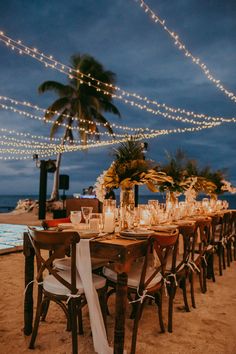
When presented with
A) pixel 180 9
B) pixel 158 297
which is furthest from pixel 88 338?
pixel 180 9

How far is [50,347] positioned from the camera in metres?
2.30

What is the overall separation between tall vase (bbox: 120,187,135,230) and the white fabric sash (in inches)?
29.8

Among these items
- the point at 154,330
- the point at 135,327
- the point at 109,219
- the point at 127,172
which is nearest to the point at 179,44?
the point at 127,172

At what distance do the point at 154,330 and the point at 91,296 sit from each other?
78cm

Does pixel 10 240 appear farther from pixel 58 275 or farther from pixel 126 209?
pixel 58 275

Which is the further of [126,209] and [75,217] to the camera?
[126,209]

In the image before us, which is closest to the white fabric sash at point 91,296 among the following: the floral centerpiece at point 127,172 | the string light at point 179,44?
the floral centerpiece at point 127,172

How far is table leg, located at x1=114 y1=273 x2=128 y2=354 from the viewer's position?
207 centimetres

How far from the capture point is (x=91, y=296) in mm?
2166

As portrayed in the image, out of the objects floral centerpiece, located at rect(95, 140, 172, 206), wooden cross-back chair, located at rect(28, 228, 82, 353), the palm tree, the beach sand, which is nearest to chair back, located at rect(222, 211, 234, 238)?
the beach sand

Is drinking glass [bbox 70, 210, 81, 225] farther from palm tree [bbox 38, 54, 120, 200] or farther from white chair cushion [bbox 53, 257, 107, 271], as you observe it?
palm tree [bbox 38, 54, 120, 200]

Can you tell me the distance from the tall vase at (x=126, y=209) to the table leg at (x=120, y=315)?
82 centimetres

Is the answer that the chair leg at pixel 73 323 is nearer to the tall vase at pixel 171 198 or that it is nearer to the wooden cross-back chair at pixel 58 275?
the wooden cross-back chair at pixel 58 275

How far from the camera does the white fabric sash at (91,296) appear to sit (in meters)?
2.16
